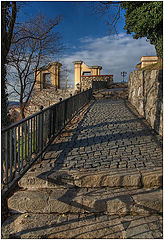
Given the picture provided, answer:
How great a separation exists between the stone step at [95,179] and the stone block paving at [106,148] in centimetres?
19

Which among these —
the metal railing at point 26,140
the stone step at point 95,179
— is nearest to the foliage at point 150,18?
the metal railing at point 26,140

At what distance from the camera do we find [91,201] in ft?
8.76

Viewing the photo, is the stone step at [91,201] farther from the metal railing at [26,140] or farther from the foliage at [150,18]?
the foliage at [150,18]

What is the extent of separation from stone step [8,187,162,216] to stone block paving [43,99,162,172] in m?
0.48

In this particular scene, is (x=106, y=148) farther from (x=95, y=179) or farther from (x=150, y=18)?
(x=150, y=18)

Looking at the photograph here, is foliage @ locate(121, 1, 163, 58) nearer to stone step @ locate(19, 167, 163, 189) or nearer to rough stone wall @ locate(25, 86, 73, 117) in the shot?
stone step @ locate(19, 167, 163, 189)

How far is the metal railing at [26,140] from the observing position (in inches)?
101

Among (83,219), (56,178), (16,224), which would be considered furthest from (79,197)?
(16,224)

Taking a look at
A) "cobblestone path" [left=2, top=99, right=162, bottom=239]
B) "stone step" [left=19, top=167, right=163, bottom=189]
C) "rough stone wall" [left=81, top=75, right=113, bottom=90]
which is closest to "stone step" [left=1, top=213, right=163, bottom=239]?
"cobblestone path" [left=2, top=99, right=162, bottom=239]

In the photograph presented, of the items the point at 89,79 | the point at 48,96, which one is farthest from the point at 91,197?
the point at 48,96

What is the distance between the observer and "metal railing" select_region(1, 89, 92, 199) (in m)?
2.55

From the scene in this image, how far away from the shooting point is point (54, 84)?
2397 centimetres

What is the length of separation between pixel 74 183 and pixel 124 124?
150 inches

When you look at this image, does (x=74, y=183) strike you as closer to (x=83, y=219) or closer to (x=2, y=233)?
(x=83, y=219)
